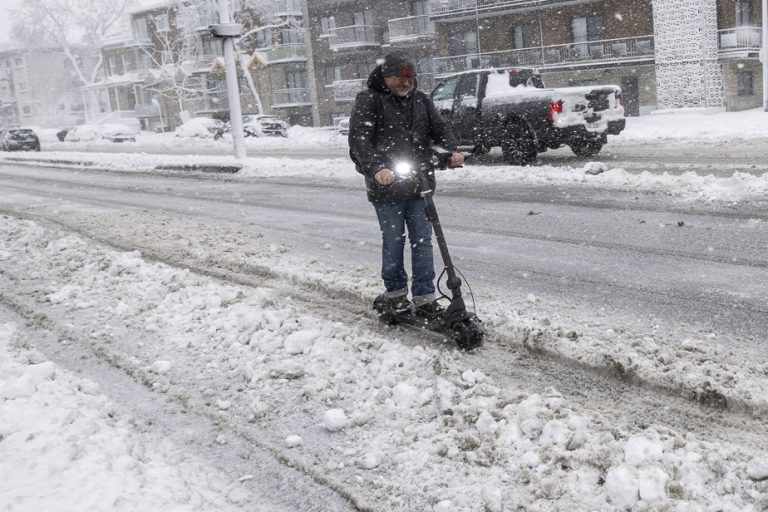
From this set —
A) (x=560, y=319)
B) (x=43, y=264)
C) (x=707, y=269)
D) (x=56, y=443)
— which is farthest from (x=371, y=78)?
(x=43, y=264)

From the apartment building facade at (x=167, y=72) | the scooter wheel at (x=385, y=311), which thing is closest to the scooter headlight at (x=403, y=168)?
the scooter wheel at (x=385, y=311)

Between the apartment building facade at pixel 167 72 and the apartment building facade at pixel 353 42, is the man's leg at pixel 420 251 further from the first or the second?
the apartment building facade at pixel 167 72

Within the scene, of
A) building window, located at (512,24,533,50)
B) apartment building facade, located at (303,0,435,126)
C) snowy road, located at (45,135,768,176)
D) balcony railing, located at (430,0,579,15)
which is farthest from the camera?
apartment building facade, located at (303,0,435,126)

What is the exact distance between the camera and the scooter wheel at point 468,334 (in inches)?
175

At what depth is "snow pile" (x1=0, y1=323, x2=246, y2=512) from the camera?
297 cm

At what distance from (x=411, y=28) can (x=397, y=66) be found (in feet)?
123

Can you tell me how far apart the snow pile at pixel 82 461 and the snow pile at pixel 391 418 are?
0.15 feet

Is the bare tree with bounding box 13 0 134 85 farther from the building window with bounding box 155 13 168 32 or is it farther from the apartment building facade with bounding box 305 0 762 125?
the apartment building facade with bounding box 305 0 762 125

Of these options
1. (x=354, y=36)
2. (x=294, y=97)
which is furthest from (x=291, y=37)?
(x=354, y=36)

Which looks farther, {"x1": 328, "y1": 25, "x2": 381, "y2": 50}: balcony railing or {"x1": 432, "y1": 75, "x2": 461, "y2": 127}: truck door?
{"x1": 328, "y1": 25, "x2": 381, "y2": 50}: balcony railing

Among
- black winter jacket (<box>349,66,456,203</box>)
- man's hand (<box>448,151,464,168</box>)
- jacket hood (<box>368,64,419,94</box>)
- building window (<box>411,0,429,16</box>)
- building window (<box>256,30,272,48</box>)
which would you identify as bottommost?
man's hand (<box>448,151,464,168</box>)

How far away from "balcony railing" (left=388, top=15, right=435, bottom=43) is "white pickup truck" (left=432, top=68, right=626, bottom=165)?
2553 centimetres

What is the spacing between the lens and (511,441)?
3.28 meters

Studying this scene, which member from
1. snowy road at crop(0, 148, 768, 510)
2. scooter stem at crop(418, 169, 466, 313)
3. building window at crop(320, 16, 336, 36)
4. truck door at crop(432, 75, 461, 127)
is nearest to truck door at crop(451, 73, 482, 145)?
truck door at crop(432, 75, 461, 127)
